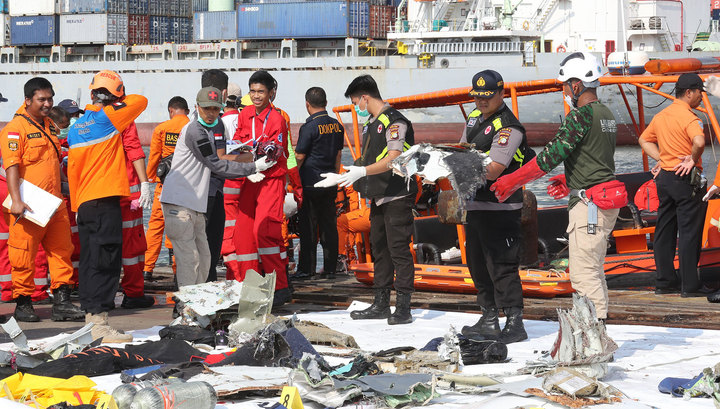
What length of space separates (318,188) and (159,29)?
45.0 meters

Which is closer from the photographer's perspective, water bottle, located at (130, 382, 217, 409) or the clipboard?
water bottle, located at (130, 382, 217, 409)

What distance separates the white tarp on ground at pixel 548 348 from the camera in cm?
438

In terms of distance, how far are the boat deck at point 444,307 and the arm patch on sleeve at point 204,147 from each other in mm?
1196

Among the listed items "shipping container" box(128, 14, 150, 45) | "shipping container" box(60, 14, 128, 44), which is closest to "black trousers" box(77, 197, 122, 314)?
"shipping container" box(60, 14, 128, 44)

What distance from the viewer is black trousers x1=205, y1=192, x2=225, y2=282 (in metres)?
7.36

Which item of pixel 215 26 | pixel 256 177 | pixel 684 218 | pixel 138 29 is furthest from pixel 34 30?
pixel 684 218

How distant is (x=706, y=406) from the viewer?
4.27 metres

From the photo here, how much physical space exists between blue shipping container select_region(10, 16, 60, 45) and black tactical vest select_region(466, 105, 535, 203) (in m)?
48.4

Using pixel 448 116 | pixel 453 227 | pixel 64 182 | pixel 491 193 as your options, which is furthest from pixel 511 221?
pixel 448 116

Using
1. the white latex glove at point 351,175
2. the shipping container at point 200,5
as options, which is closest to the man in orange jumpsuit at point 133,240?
the white latex glove at point 351,175

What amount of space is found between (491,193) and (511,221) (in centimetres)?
22

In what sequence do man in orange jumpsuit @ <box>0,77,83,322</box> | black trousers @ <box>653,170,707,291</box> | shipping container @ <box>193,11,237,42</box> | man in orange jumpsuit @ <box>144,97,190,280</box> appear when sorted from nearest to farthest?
man in orange jumpsuit @ <box>0,77,83,322</box> → black trousers @ <box>653,170,707,291</box> → man in orange jumpsuit @ <box>144,97,190,280</box> → shipping container @ <box>193,11,237,42</box>

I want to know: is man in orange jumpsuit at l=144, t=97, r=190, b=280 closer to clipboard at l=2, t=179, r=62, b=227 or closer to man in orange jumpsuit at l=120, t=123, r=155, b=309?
man in orange jumpsuit at l=120, t=123, r=155, b=309

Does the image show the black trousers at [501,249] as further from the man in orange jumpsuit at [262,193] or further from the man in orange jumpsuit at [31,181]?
the man in orange jumpsuit at [31,181]
